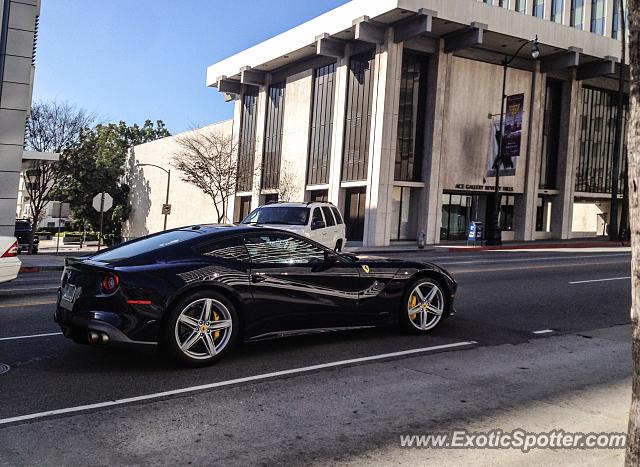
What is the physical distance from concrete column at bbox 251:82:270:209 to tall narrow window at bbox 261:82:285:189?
26 cm

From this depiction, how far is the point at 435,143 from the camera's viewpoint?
112ft

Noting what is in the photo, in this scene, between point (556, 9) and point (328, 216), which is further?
point (556, 9)

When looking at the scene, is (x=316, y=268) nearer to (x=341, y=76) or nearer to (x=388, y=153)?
(x=388, y=153)

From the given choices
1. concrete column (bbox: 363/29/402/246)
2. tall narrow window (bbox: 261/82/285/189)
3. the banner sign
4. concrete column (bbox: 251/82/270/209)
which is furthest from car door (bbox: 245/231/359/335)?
concrete column (bbox: 251/82/270/209)

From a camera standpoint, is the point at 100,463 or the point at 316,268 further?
the point at 316,268

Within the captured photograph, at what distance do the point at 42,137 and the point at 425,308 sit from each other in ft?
133

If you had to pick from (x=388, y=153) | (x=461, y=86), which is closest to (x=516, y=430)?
(x=388, y=153)

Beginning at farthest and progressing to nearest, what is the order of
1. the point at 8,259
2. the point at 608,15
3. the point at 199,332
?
the point at 608,15
the point at 8,259
the point at 199,332

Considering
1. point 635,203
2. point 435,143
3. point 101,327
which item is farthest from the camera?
point 435,143

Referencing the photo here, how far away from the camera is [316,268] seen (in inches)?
257

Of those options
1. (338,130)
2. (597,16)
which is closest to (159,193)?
(338,130)

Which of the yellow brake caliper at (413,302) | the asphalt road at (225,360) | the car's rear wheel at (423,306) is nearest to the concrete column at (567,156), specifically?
the asphalt road at (225,360)

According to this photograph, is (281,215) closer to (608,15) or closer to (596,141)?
(596,141)

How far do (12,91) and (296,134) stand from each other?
23.5m
